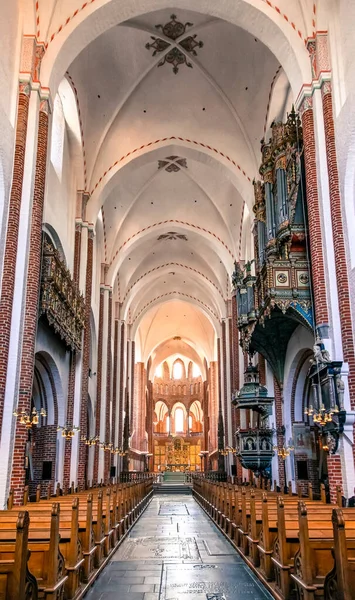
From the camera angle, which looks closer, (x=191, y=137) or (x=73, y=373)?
(x=73, y=373)

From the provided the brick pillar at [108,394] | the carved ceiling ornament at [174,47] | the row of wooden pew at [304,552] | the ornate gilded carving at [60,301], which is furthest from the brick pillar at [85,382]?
the row of wooden pew at [304,552]

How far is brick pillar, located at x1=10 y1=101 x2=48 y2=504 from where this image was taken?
35.7ft

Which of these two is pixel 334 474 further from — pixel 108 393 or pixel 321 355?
A: pixel 108 393

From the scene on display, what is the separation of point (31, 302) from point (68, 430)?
6.54 metres

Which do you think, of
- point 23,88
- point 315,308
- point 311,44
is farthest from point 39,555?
point 311,44

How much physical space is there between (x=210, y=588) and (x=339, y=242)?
744 centimetres

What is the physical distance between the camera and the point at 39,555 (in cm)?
554

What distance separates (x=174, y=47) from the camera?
737 inches

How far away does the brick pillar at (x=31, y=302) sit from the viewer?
1089cm

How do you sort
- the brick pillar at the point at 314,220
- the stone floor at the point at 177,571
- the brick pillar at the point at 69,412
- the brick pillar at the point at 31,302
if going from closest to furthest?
the stone floor at the point at 177,571 < the brick pillar at the point at 31,302 < the brick pillar at the point at 314,220 < the brick pillar at the point at 69,412

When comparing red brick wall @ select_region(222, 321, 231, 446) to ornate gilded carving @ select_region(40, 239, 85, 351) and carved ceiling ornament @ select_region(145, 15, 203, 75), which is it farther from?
carved ceiling ornament @ select_region(145, 15, 203, 75)

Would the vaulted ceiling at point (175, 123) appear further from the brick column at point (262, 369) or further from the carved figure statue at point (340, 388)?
the carved figure statue at point (340, 388)

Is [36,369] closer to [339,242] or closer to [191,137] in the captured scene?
[339,242]

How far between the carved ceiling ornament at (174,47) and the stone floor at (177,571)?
15.6 meters
